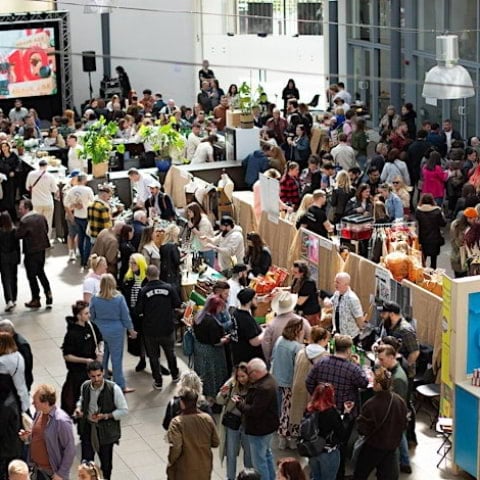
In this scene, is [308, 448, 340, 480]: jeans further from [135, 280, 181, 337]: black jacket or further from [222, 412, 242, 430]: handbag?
[135, 280, 181, 337]: black jacket

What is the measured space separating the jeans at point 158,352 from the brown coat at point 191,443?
320 cm

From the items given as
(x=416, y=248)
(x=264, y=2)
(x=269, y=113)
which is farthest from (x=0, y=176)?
(x=264, y=2)

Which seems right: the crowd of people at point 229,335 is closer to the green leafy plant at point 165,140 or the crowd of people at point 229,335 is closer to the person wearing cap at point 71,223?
the person wearing cap at point 71,223

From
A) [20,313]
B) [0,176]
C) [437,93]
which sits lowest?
[20,313]

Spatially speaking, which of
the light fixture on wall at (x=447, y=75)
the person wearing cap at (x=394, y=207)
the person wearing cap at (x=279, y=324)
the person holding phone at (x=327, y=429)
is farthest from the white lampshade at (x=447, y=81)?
the person wearing cap at (x=394, y=207)

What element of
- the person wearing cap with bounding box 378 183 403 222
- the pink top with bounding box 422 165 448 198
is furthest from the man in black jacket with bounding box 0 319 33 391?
the pink top with bounding box 422 165 448 198

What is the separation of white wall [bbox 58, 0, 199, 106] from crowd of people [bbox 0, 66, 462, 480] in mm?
12792

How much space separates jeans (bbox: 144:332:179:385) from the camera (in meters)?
11.9

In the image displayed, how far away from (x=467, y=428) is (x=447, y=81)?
9.77 ft

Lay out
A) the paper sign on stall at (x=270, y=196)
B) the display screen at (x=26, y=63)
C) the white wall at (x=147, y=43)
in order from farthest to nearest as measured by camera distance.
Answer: the white wall at (x=147, y=43) → the display screen at (x=26, y=63) → the paper sign on stall at (x=270, y=196)

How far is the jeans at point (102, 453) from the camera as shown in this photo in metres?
9.58

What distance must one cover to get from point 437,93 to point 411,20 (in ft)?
41.4

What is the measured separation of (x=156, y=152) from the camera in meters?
19.4

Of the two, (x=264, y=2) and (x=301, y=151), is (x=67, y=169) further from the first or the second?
(x=264, y=2)
